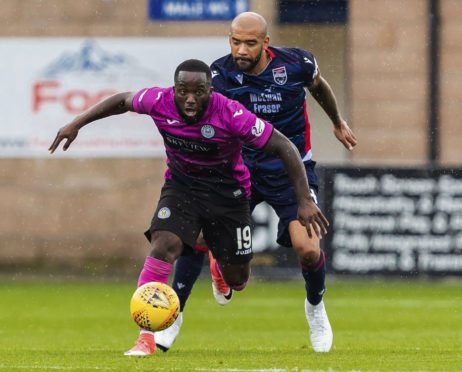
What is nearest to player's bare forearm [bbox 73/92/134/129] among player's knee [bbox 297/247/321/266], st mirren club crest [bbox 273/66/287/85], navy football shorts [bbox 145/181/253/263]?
navy football shorts [bbox 145/181/253/263]

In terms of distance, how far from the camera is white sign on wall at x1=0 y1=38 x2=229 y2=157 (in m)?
16.5

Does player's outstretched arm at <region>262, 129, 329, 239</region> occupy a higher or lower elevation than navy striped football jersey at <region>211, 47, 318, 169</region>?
lower

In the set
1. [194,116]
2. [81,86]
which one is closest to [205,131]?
[194,116]

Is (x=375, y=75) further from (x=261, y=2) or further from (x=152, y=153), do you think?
(x=152, y=153)

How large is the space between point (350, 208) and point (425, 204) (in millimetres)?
956

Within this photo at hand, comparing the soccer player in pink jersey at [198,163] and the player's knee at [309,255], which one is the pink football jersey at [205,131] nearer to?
the soccer player in pink jersey at [198,163]

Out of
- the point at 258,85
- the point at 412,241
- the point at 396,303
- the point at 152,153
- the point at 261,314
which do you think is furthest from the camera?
the point at 152,153

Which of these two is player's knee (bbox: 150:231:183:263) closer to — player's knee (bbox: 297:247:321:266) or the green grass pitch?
the green grass pitch

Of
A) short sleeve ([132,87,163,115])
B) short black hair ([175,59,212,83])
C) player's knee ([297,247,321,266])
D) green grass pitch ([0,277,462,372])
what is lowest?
green grass pitch ([0,277,462,372])

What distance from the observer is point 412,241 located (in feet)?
45.5

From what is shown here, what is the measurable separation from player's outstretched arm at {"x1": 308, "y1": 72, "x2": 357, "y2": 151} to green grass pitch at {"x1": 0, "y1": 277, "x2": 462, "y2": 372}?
4.99 feet

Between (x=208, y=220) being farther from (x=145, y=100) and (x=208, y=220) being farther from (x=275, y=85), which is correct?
(x=275, y=85)

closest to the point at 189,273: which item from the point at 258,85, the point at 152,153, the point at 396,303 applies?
the point at 258,85

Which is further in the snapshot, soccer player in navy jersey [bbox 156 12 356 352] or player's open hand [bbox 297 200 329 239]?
soccer player in navy jersey [bbox 156 12 356 352]
